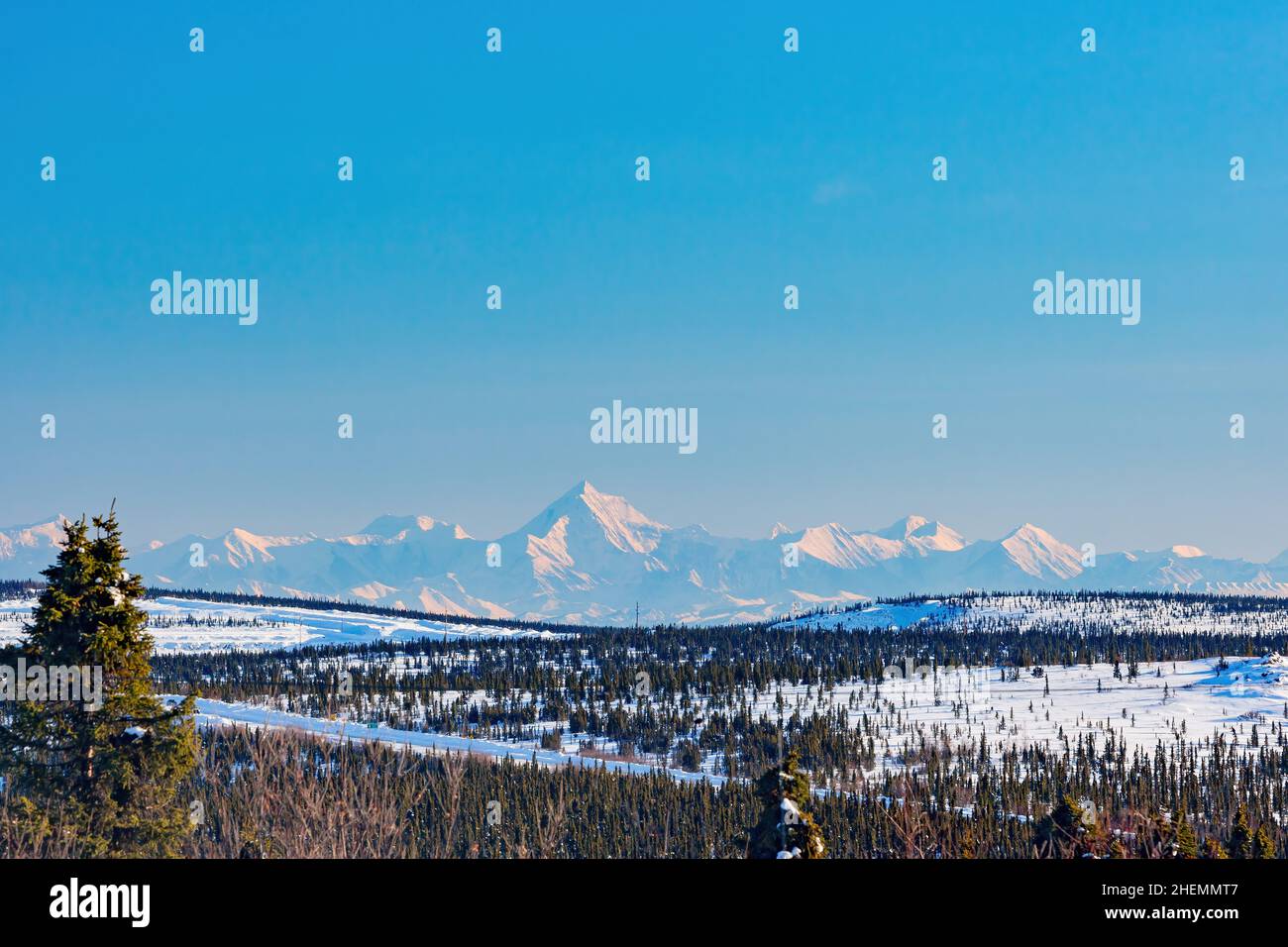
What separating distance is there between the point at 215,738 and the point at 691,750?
7753 centimetres

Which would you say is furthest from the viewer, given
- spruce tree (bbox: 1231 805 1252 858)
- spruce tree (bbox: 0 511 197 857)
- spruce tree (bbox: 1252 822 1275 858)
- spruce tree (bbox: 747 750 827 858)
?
spruce tree (bbox: 1252 822 1275 858)

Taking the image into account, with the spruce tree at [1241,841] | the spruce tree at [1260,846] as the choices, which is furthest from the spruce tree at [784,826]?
the spruce tree at [1260,846]

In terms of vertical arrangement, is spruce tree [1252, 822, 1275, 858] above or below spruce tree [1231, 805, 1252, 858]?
below

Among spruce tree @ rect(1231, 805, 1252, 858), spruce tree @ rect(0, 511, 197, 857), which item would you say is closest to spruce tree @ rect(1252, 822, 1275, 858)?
spruce tree @ rect(1231, 805, 1252, 858)

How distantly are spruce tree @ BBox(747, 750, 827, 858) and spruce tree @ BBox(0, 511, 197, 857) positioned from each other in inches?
768

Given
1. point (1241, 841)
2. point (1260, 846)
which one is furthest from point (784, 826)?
point (1260, 846)

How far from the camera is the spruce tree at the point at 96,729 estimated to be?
1416 inches

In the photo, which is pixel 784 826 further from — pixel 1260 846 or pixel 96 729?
Result: pixel 1260 846

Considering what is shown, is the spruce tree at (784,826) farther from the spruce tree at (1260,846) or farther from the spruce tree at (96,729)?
the spruce tree at (1260,846)

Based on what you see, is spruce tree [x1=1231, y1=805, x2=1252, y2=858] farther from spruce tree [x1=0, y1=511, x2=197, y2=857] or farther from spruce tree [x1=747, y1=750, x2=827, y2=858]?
spruce tree [x1=0, y1=511, x2=197, y2=857]

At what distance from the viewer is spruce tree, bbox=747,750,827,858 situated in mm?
41812

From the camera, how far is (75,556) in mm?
36656
